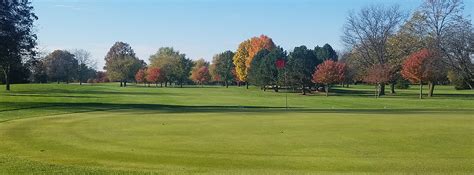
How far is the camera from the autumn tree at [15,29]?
40.0 metres

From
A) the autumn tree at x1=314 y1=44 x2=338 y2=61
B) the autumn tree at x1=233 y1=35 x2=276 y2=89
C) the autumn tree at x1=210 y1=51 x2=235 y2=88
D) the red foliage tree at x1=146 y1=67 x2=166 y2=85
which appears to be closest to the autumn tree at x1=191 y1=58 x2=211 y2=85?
the autumn tree at x1=210 y1=51 x2=235 y2=88

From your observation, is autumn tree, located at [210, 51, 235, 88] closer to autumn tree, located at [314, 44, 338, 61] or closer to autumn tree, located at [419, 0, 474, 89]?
autumn tree, located at [314, 44, 338, 61]

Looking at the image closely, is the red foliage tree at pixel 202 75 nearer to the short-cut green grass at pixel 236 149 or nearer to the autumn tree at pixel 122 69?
the autumn tree at pixel 122 69

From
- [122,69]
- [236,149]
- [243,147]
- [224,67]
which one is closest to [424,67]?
[243,147]

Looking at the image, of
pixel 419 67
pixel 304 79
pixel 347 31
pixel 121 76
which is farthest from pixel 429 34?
pixel 121 76

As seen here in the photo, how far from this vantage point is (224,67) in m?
146

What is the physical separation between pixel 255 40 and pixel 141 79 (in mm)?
46935

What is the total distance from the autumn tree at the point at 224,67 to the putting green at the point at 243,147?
11933cm

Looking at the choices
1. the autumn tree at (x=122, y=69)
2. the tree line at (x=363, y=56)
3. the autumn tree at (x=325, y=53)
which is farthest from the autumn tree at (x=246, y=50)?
the autumn tree at (x=122, y=69)

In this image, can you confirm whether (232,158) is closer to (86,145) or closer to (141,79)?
(86,145)

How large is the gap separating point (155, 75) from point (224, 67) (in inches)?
823

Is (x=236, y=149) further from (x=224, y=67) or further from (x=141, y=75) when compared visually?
(x=141, y=75)

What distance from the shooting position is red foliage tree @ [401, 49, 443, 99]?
66.6 metres

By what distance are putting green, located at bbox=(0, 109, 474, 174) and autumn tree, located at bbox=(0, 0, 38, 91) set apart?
21.4 metres
